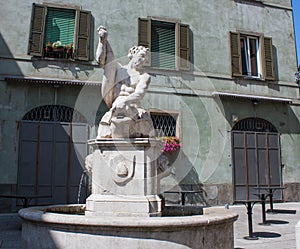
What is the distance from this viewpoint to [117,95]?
5500 mm

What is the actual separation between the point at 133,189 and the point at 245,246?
2482mm

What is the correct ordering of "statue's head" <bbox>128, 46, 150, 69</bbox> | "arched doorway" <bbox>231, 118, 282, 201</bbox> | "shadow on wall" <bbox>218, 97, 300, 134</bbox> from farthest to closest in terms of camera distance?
"shadow on wall" <bbox>218, 97, 300, 134</bbox>
"arched doorway" <bbox>231, 118, 282, 201</bbox>
"statue's head" <bbox>128, 46, 150, 69</bbox>

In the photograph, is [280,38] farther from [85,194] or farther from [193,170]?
[85,194]

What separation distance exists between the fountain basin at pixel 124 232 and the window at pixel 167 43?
8.91m

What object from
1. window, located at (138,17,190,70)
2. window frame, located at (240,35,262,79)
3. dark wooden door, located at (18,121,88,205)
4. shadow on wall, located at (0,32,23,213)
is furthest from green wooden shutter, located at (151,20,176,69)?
shadow on wall, located at (0,32,23,213)

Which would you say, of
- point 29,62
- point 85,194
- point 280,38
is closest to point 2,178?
point 85,194

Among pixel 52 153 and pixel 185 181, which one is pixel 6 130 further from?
pixel 185 181

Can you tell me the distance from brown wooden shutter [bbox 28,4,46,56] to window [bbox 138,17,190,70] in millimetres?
3318

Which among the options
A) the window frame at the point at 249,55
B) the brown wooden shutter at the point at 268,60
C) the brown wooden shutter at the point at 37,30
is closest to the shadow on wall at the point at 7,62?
the brown wooden shutter at the point at 37,30

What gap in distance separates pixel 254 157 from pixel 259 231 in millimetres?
5612

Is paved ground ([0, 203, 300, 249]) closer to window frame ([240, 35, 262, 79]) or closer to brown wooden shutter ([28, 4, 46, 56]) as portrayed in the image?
brown wooden shutter ([28, 4, 46, 56])

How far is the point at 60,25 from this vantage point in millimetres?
11695

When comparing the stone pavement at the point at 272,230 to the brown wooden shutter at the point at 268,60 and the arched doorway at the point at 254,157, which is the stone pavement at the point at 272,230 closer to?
the arched doorway at the point at 254,157

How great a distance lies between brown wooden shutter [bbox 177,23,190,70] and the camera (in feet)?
41.4
